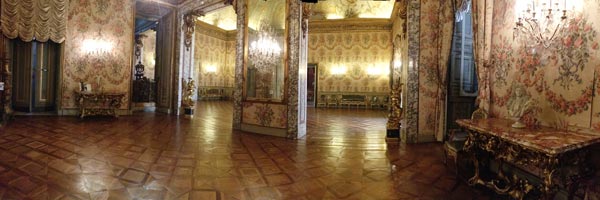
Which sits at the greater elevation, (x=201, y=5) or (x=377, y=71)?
(x=201, y=5)

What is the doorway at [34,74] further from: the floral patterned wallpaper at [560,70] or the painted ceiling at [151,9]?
the floral patterned wallpaper at [560,70]

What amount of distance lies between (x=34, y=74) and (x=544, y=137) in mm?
9856

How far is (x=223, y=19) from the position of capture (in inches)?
614

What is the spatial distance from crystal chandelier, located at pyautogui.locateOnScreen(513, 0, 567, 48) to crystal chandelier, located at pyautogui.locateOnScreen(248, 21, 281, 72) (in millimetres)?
3579

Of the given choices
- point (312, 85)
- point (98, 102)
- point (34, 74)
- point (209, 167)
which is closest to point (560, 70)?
point (209, 167)

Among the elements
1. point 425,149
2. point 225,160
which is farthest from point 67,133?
point 425,149

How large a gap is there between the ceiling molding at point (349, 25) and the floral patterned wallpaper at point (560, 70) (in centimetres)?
973

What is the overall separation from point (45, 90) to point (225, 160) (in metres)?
6.92

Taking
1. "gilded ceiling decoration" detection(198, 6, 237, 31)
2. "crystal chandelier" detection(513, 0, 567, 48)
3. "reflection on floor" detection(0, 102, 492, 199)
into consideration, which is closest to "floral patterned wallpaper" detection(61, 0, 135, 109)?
"reflection on floor" detection(0, 102, 492, 199)

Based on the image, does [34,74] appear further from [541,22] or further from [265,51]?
[541,22]

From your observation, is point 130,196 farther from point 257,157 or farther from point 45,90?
point 45,90

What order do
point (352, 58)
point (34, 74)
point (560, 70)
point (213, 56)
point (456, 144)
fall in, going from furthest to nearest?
point (213, 56) < point (352, 58) < point (34, 74) < point (456, 144) < point (560, 70)

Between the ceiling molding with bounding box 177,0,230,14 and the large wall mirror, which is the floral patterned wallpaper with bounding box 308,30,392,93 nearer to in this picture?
the ceiling molding with bounding box 177,0,230,14

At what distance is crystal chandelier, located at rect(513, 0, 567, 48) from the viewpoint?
Result: 8.30 feet
